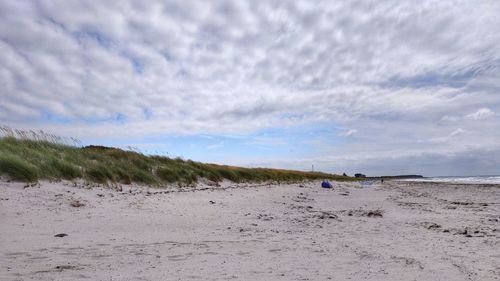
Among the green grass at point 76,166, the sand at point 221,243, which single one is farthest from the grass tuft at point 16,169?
the sand at point 221,243

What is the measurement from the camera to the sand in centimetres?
373

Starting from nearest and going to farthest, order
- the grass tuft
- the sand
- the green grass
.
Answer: the sand
the grass tuft
the green grass

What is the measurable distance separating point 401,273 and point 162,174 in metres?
12.7

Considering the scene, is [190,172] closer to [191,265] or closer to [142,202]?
[142,202]

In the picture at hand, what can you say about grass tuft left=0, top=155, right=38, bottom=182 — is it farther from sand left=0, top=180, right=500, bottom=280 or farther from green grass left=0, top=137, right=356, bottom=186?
sand left=0, top=180, right=500, bottom=280

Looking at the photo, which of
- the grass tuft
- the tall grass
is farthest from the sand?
the tall grass

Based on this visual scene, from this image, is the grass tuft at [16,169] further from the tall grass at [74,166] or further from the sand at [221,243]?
the sand at [221,243]

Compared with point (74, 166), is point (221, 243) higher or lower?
lower

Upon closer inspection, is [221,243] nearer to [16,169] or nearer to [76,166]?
[16,169]

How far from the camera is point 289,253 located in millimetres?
4605

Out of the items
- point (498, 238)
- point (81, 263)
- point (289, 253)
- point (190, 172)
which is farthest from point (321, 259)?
point (190, 172)

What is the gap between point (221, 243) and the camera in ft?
16.7

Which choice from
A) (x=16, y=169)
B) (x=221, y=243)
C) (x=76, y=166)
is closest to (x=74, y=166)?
(x=76, y=166)

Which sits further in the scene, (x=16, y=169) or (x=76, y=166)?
(x=76, y=166)
